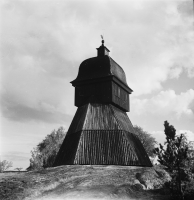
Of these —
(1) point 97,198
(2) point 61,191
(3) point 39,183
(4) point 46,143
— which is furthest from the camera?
(4) point 46,143

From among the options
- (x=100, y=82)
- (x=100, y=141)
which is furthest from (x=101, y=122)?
(x=100, y=82)

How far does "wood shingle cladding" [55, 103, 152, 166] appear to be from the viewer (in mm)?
22250

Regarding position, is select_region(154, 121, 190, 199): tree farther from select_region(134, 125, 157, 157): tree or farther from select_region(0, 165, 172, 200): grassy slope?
select_region(134, 125, 157, 157): tree

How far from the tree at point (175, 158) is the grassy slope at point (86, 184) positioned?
3.70ft

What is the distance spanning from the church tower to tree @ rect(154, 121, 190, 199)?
8129mm

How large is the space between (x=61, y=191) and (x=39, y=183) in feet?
5.86

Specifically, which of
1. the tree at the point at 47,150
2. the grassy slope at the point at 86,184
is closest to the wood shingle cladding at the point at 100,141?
the grassy slope at the point at 86,184

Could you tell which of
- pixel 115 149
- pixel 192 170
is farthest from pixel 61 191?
pixel 115 149

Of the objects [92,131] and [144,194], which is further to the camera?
[92,131]

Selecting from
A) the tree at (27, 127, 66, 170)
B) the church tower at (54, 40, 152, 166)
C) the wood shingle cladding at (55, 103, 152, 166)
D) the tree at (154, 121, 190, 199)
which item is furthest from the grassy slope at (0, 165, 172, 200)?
the tree at (27, 127, 66, 170)

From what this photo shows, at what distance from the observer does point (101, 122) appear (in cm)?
2456

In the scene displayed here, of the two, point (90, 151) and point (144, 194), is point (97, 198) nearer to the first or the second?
point (144, 194)

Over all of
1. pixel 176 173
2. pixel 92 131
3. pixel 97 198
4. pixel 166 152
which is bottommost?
pixel 97 198

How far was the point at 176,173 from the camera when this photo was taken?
1419cm
